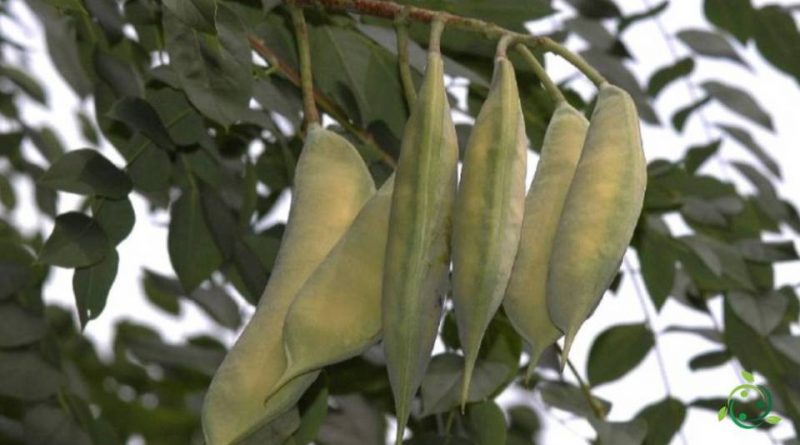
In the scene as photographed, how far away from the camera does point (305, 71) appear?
1235 millimetres

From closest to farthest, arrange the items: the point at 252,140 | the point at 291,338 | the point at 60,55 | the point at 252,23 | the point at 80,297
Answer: the point at 291,338
the point at 80,297
the point at 252,23
the point at 252,140
the point at 60,55

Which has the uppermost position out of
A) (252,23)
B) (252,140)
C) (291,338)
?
(291,338)

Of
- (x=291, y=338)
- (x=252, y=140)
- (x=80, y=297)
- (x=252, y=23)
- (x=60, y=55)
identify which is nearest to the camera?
(x=291, y=338)

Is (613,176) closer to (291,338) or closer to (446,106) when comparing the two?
(446,106)

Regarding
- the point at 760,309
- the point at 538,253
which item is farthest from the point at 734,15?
the point at 538,253

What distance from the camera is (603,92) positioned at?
1.08 m

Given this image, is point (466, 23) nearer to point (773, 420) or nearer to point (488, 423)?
Result: point (488, 423)

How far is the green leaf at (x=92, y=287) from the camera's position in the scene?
1.46 metres

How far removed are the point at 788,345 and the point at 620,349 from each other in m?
0.23

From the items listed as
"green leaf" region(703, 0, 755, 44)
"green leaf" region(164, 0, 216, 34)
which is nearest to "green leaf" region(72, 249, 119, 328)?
"green leaf" region(164, 0, 216, 34)

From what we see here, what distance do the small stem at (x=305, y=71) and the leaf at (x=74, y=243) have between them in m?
0.31

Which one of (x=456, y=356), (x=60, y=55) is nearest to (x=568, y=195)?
(x=456, y=356)

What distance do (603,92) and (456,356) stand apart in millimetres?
465

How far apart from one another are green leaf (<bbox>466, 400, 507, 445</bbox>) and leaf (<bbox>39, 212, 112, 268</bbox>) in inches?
15.6
